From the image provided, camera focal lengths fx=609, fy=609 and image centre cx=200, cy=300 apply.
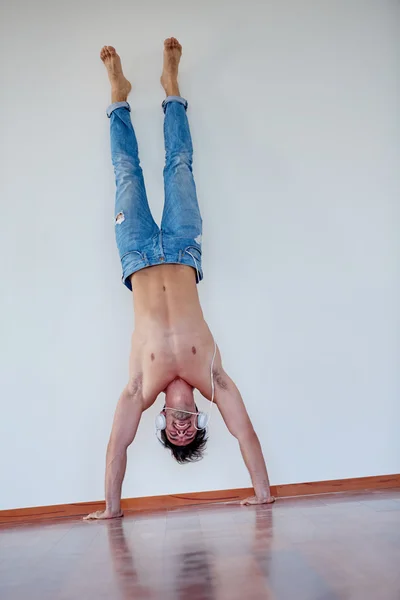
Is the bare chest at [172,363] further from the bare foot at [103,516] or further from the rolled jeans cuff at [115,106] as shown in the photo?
the rolled jeans cuff at [115,106]

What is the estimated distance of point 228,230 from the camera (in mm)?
3307

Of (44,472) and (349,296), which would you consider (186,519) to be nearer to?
(44,472)

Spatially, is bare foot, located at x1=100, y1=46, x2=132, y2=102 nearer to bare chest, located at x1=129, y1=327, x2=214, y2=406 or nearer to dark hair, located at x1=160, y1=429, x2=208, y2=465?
bare chest, located at x1=129, y1=327, x2=214, y2=406

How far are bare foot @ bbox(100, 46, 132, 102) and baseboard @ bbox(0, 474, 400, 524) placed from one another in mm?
2055

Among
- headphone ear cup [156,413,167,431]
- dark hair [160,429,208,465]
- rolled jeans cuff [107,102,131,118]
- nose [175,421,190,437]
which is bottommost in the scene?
dark hair [160,429,208,465]

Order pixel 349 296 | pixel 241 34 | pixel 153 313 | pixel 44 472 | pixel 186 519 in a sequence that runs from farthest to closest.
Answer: pixel 241 34
pixel 349 296
pixel 44 472
pixel 153 313
pixel 186 519

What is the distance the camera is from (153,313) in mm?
2764

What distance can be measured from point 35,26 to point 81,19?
26cm

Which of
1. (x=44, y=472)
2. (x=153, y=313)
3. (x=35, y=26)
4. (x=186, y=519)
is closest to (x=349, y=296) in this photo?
(x=153, y=313)

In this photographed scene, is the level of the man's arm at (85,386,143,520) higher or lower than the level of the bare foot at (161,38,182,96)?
lower

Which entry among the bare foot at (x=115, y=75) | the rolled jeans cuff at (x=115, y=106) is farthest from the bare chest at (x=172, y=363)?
→ the bare foot at (x=115, y=75)

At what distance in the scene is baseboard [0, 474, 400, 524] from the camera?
2979 millimetres

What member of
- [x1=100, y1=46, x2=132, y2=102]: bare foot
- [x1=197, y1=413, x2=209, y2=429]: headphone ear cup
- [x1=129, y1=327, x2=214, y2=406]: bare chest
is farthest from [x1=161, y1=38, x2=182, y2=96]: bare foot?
[x1=197, y1=413, x2=209, y2=429]: headphone ear cup

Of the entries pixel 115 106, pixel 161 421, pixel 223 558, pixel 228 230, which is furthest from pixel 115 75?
pixel 223 558
